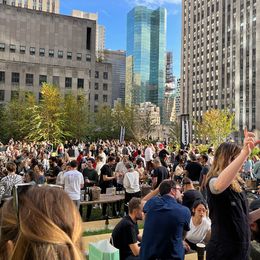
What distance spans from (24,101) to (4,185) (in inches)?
2133

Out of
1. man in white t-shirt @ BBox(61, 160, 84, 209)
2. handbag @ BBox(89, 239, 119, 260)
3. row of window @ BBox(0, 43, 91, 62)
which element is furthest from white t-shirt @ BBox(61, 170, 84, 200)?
Answer: row of window @ BBox(0, 43, 91, 62)

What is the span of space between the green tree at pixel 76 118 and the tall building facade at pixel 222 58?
6157 cm

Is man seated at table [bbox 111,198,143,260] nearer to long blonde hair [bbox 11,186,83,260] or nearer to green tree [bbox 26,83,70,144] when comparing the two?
long blonde hair [bbox 11,186,83,260]

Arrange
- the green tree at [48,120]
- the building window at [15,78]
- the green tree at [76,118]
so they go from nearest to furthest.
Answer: the green tree at [48,120] < the green tree at [76,118] < the building window at [15,78]

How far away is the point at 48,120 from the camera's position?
51750mm

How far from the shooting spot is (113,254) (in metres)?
3.47

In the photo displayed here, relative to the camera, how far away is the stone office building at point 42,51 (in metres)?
67.6

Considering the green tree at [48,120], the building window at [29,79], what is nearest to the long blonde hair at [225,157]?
the green tree at [48,120]

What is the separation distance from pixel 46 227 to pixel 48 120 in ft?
169

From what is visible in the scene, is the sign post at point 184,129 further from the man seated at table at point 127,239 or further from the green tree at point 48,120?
the green tree at point 48,120

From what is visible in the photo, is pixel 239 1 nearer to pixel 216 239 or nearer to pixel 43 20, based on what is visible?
pixel 43 20

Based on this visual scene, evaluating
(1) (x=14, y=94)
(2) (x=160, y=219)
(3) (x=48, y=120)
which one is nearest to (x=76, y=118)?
(3) (x=48, y=120)

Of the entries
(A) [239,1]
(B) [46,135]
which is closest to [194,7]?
(A) [239,1]

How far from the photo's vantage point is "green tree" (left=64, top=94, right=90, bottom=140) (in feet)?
183
